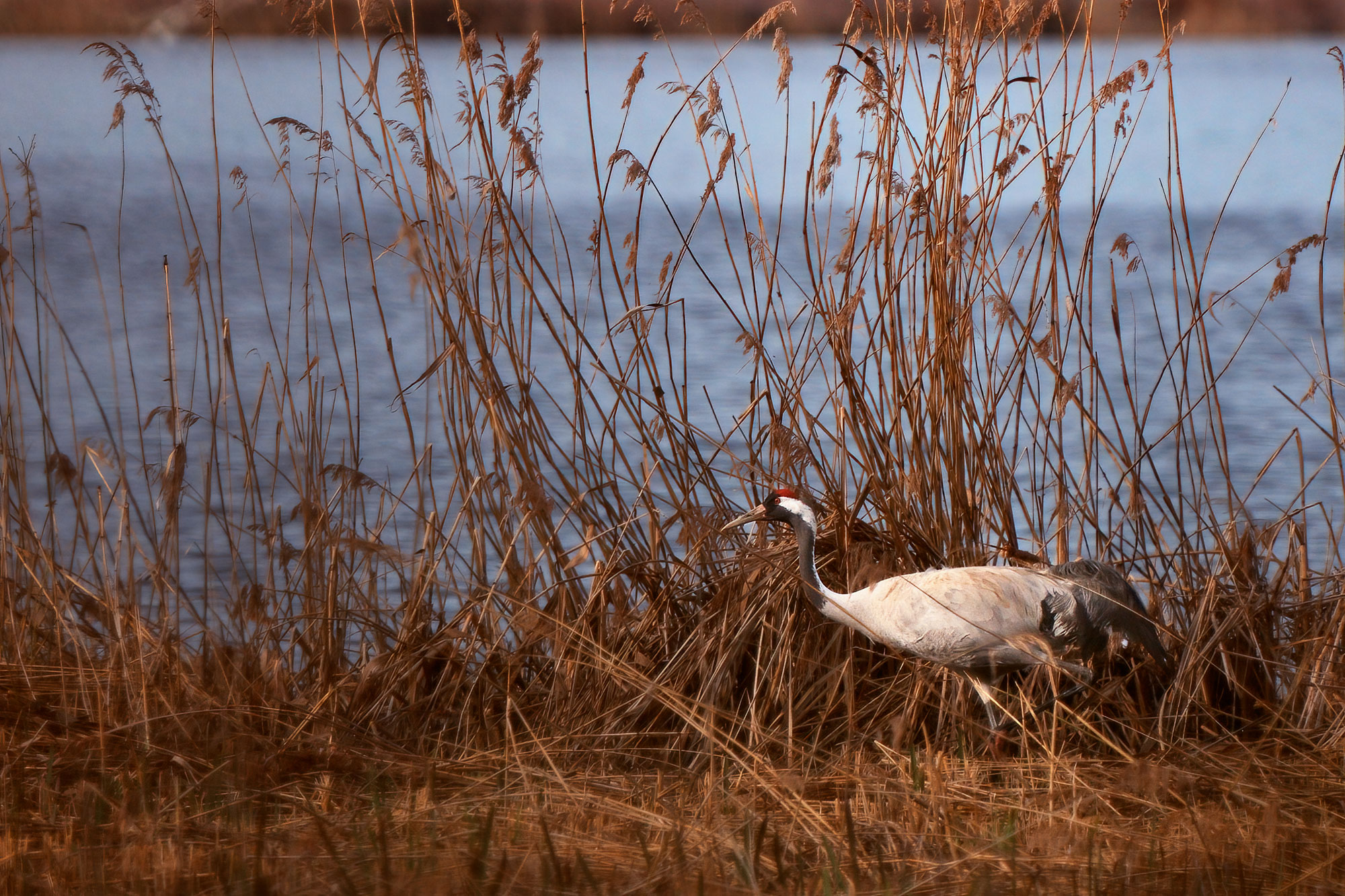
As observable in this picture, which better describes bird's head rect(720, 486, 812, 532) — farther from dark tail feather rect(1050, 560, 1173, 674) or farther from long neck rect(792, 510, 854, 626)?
dark tail feather rect(1050, 560, 1173, 674)

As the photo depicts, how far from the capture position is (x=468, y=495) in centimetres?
275

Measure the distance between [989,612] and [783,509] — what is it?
44 cm

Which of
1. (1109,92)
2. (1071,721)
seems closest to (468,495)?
(1071,721)

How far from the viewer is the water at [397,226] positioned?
16.6 ft

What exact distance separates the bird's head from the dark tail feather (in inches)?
20.6

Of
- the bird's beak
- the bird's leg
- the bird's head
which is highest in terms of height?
the bird's head

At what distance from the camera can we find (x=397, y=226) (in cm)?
995

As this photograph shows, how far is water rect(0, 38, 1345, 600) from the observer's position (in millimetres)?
5070

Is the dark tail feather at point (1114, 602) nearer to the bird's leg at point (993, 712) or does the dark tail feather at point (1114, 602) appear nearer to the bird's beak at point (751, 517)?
the bird's leg at point (993, 712)

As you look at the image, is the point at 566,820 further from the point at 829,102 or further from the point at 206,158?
the point at 206,158

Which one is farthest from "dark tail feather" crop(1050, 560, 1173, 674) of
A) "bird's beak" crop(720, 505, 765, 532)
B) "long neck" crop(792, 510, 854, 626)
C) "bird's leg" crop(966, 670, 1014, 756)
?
"bird's beak" crop(720, 505, 765, 532)

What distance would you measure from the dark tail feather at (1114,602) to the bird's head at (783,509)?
0.52m

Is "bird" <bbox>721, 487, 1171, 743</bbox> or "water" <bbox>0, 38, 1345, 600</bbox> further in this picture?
"water" <bbox>0, 38, 1345, 600</bbox>

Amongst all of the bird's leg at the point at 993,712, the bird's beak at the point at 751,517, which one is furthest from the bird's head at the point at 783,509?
the bird's leg at the point at 993,712
